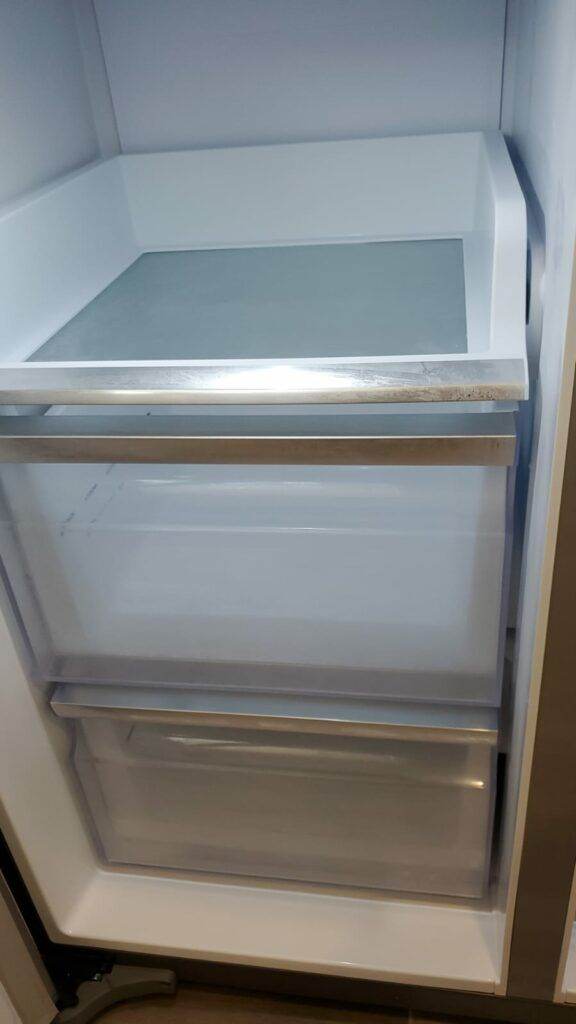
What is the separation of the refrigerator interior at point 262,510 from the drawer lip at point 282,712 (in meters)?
0.02

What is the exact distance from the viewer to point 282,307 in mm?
872

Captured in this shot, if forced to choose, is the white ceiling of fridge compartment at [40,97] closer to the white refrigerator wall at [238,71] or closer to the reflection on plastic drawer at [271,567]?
the white refrigerator wall at [238,71]

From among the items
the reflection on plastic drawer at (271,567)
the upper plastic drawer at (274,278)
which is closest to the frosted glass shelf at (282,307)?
the upper plastic drawer at (274,278)

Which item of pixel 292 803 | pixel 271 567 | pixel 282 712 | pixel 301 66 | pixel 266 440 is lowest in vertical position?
pixel 292 803

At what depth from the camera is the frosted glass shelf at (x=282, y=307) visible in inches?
31.1

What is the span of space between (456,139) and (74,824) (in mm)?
974

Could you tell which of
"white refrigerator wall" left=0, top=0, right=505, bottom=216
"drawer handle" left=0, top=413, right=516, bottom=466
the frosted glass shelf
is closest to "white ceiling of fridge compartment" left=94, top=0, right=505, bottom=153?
"white refrigerator wall" left=0, top=0, right=505, bottom=216

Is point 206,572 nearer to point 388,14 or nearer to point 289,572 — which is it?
point 289,572

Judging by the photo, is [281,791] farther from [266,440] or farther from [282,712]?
[266,440]

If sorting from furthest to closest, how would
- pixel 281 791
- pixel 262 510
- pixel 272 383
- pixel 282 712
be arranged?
1. pixel 281 791
2. pixel 282 712
3. pixel 262 510
4. pixel 272 383

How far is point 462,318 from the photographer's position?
2.63 feet

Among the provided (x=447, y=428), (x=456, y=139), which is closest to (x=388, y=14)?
(x=456, y=139)

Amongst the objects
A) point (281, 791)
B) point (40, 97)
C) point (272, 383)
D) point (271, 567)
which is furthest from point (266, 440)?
point (40, 97)

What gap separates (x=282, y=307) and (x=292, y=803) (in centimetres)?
59
